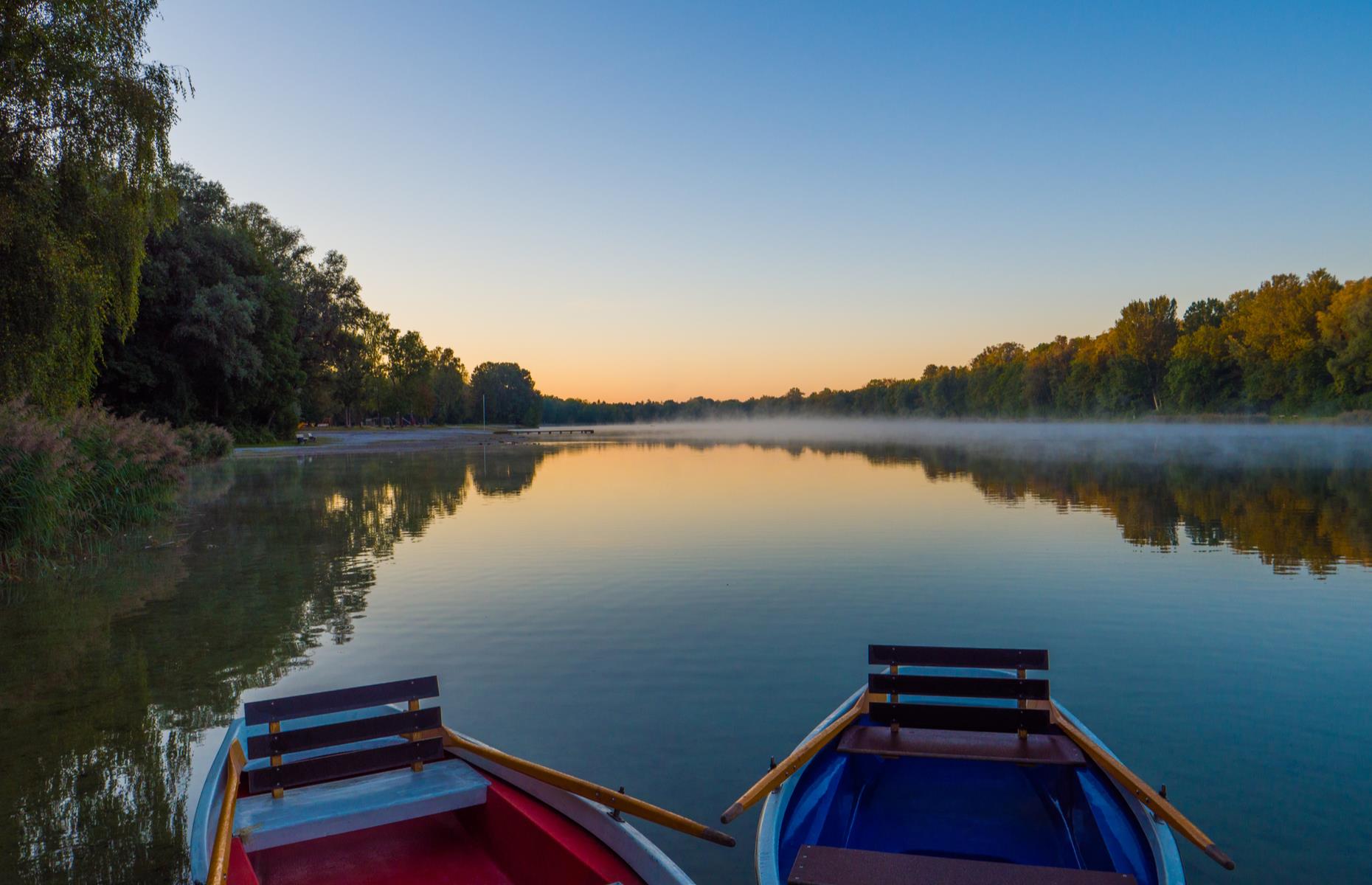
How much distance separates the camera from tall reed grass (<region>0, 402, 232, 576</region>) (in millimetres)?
Answer: 12055

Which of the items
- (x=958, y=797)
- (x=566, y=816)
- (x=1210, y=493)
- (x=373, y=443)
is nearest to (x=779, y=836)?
(x=566, y=816)

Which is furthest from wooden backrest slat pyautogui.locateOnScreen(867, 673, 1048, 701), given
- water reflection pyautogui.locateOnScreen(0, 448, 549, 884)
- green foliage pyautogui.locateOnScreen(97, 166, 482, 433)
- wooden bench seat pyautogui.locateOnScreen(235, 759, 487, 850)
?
green foliage pyautogui.locateOnScreen(97, 166, 482, 433)

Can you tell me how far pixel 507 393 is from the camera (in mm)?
166625

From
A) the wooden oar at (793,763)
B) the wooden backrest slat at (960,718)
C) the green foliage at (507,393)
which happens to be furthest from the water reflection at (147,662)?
the green foliage at (507,393)

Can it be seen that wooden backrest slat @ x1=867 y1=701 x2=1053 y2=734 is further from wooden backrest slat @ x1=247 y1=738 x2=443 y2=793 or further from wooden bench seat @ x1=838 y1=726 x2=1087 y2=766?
wooden backrest slat @ x1=247 y1=738 x2=443 y2=793

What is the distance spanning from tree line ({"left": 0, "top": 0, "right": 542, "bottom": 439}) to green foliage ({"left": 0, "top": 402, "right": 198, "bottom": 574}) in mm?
824

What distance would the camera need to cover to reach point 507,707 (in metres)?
7.45

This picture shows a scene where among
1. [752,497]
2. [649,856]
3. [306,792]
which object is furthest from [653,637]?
[752,497]

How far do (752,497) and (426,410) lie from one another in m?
97.7

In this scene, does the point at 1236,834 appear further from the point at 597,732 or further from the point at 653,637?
the point at 653,637

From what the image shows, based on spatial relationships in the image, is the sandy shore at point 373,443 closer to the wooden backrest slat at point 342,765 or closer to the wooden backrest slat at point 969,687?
the wooden backrest slat at point 342,765

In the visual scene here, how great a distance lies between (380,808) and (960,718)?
3466mm

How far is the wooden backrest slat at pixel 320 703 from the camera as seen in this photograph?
15.4ft

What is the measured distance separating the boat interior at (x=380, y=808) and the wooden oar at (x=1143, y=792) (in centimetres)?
251
